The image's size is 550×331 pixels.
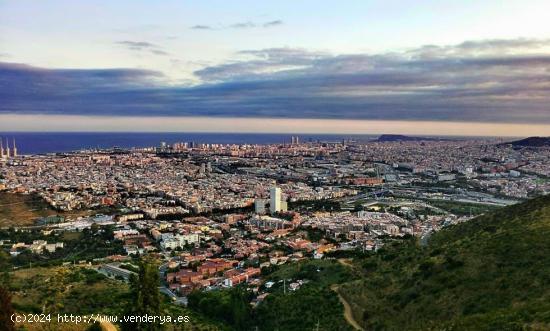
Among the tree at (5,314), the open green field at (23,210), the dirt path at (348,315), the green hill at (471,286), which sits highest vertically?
the tree at (5,314)

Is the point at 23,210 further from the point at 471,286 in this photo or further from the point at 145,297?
the point at 471,286

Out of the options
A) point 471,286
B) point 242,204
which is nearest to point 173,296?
point 471,286


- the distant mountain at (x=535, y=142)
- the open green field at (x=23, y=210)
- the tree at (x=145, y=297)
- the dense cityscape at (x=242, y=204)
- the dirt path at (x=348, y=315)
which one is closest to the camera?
the tree at (x=145, y=297)

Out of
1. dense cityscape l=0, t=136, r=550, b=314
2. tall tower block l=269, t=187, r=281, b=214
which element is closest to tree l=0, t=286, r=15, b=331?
dense cityscape l=0, t=136, r=550, b=314

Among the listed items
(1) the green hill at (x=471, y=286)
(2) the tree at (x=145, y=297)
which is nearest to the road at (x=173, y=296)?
(1) the green hill at (x=471, y=286)

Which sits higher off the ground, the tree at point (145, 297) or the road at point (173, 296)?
the tree at point (145, 297)

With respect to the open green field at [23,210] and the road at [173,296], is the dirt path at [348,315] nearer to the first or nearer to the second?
the road at [173,296]

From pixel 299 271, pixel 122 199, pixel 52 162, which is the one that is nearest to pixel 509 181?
pixel 122 199
